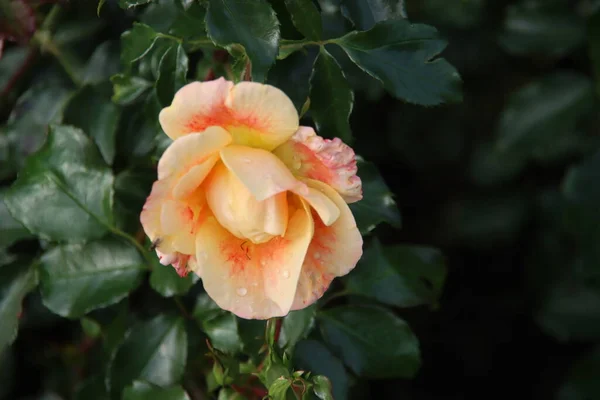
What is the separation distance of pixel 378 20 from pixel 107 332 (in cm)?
53

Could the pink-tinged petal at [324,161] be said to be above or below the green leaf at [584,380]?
above

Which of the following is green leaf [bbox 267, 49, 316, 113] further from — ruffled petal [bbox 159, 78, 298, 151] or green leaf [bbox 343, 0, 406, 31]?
ruffled petal [bbox 159, 78, 298, 151]

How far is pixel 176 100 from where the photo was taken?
0.61 meters

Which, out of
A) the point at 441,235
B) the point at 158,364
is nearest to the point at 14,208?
the point at 158,364

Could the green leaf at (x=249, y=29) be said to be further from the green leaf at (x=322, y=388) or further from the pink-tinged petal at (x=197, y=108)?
the green leaf at (x=322, y=388)

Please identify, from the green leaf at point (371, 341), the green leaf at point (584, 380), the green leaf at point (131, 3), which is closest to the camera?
the green leaf at point (131, 3)

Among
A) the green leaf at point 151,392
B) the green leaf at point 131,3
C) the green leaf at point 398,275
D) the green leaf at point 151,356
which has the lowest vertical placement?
the green leaf at point 398,275

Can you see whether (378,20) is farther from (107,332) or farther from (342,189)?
(107,332)

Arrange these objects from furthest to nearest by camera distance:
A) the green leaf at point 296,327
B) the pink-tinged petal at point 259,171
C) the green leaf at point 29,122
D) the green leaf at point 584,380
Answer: the green leaf at point 584,380, the green leaf at point 29,122, the green leaf at point 296,327, the pink-tinged petal at point 259,171

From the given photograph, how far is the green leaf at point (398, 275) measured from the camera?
0.93m

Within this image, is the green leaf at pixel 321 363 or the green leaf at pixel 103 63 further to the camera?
the green leaf at pixel 103 63

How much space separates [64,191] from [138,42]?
0.21 metres

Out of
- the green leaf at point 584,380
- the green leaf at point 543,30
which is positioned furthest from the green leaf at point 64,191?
the green leaf at point 584,380

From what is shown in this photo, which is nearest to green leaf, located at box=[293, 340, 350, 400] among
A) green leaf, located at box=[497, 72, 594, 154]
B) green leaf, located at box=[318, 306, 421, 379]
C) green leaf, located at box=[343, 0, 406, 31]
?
green leaf, located at box=[318, 306, 421, 379]
